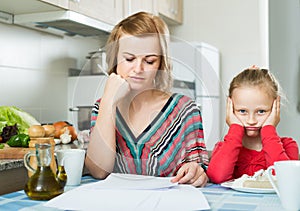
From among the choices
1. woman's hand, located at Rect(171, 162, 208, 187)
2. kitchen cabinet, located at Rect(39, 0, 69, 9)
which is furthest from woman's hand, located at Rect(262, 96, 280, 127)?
kitchen cabinet, located at Rect(39, 0, 69, 9)

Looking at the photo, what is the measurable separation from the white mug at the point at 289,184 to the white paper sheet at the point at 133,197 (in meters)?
0.15

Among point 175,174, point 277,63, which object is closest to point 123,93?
point 175,174

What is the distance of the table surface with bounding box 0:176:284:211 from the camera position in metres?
0.82

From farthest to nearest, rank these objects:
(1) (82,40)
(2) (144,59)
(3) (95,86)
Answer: (1) (82,40) < (3) (95,86) < (2) (144,59)

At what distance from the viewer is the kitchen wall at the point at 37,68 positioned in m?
2.00

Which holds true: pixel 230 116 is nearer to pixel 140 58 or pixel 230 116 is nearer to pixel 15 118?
pixel 140 58

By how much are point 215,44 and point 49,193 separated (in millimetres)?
2505

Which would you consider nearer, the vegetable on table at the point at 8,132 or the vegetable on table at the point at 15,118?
the vegetable on table at the point at 8,132

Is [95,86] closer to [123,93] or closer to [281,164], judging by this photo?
[123,93]

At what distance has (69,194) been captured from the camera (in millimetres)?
865

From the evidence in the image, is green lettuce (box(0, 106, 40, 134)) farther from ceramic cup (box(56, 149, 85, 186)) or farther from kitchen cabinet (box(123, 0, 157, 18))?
kitchen cabinet (box(123, 0, 157, 18))

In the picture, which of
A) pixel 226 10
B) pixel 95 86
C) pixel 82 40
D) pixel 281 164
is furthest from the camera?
pixel 226 10

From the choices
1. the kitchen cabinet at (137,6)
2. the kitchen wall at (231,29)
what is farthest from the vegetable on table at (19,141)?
the kitchen wall at (231,29)

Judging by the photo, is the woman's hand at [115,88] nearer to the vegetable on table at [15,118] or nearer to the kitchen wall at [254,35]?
the vegetable on table at [15,118]
